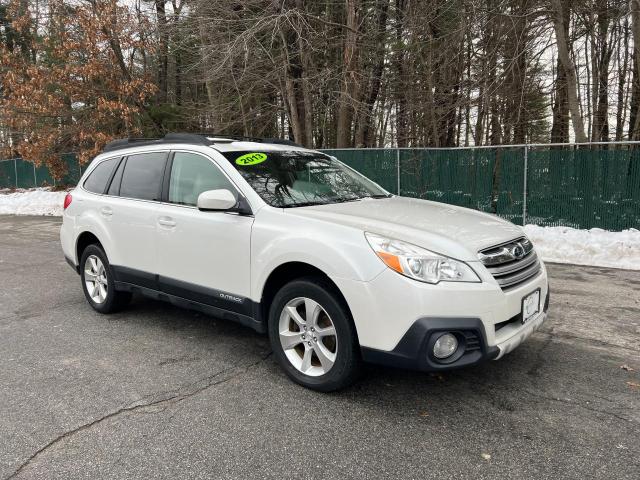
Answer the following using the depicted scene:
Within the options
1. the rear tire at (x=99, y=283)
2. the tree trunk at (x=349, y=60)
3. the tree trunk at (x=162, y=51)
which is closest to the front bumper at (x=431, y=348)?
the rear tire at (x=99, y=283)

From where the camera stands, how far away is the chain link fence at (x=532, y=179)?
31.4 feet

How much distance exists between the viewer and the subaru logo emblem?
346 cm

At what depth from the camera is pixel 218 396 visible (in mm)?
3443

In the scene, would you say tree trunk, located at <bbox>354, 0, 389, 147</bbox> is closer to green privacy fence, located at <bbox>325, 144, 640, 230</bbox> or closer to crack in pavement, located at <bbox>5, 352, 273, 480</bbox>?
green privacy fence, located at <bbox>325, 144, 640, 230</bbox>

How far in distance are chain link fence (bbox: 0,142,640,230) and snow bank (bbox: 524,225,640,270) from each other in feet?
2.51

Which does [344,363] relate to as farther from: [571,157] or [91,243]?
[571,157]

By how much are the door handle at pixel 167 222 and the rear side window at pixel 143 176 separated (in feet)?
0.87

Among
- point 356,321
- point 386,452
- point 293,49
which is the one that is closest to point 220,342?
point 356,321

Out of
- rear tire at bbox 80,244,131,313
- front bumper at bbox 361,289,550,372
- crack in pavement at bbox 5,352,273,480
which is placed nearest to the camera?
crack in pavement at bbox 5,352,273,480

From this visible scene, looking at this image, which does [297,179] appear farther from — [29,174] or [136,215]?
[29,174]

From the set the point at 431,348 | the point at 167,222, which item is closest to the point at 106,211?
the point at 167,222

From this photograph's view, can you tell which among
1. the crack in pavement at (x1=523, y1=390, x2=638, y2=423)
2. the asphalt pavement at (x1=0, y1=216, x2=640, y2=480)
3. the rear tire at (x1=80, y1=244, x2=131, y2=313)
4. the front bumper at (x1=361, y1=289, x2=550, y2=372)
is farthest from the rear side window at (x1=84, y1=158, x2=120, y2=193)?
the crack in pavement at (x1=523, y1=390, x2=638, y2=423)

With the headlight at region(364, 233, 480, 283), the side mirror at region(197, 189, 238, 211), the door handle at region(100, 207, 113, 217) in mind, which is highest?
the side mirror at region(197, 189, 238, 211)

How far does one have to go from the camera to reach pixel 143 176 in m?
4.84
